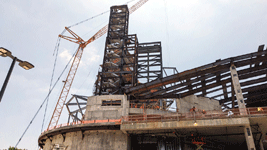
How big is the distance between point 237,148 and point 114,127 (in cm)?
2792

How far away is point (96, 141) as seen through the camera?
32.5 m

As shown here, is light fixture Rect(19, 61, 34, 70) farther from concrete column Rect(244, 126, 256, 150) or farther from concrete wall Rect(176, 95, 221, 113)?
concrete wall Rect(176, 95, 221, 113)

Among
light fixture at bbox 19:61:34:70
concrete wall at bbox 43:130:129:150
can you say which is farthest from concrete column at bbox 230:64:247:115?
light fixture at bbox 19:61:34:70

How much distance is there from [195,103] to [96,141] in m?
22.3

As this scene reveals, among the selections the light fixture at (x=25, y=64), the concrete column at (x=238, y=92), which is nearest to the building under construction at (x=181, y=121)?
the concrete column at (x=238, y=92)

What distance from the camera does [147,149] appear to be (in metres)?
35.3

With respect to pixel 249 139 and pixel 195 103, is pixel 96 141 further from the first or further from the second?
pixel 195 103

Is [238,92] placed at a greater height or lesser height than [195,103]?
lesser

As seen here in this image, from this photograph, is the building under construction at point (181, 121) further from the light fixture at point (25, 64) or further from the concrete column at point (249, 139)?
the light fixture at point (25, 64)

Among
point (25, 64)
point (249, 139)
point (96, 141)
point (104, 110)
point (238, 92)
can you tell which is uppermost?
point (238, 92)

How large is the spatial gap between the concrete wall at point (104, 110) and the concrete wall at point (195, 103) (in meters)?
10.6

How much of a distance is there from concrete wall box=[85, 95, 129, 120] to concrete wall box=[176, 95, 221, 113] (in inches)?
417

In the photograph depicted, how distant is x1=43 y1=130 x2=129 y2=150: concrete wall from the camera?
31.8m

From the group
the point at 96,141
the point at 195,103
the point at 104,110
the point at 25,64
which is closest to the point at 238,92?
the point at 195,103
